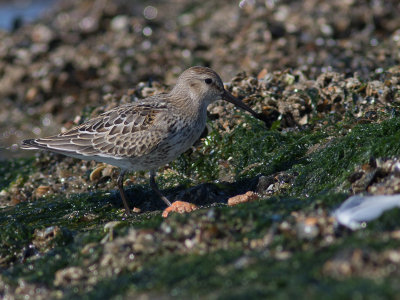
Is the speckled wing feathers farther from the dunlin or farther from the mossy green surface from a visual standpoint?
the mossy green surface

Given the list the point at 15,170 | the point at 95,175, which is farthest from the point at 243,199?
the point at 15,170

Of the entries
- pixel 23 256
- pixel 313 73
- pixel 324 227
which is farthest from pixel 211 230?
pixel 313 73

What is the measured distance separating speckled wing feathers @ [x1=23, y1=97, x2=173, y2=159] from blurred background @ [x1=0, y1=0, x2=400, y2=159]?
3915 millimetres

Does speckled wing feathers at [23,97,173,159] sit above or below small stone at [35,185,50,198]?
above

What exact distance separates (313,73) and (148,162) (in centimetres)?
416

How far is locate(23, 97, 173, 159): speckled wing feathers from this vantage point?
22.2 feet

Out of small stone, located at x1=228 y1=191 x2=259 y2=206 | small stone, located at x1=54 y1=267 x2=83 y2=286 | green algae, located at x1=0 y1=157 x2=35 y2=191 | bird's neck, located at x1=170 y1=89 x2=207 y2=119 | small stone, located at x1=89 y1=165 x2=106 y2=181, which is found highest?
bird's neck, located at x1=170 y1=89 x2=207 y2=119

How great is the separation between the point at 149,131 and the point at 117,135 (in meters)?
0.49

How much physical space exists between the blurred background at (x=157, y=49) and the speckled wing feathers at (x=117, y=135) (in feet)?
12.8

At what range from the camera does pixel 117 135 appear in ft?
23.0

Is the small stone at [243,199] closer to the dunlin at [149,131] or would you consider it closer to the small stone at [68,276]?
the dunlin at [149,131]

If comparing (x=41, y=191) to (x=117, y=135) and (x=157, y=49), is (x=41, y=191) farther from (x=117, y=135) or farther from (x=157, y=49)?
(x=157, y=49)

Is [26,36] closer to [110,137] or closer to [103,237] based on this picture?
[110,137]

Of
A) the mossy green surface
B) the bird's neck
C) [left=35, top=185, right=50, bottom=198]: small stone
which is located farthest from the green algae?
the bird's neck
